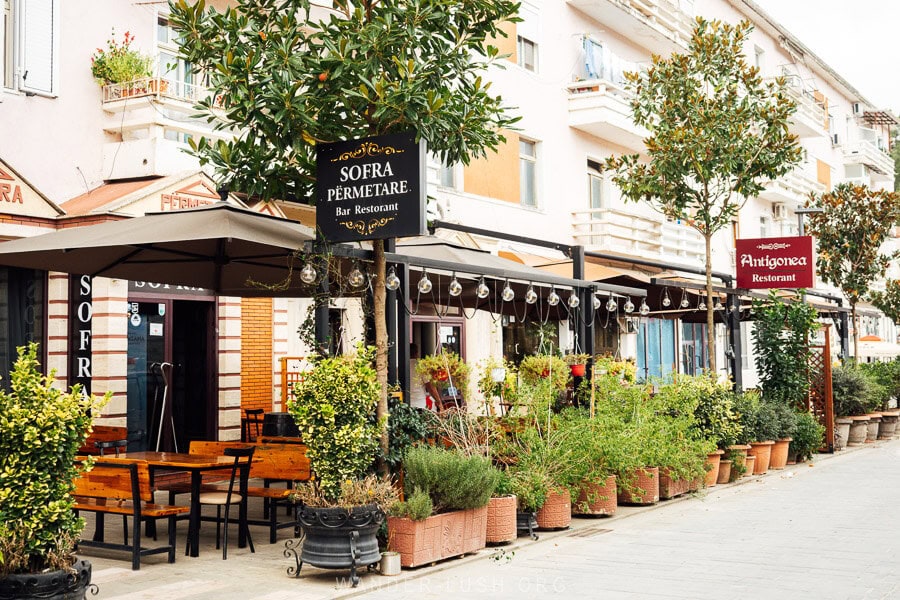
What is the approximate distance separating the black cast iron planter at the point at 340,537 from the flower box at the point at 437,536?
387 millimetres

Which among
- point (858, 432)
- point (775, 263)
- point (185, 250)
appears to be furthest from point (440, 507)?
point (858, 432)

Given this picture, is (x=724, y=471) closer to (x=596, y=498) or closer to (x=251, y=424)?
(x=596, y=498)

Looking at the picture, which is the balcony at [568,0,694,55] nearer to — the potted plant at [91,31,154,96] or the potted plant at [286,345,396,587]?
the potted plant at [91,31,154,96]

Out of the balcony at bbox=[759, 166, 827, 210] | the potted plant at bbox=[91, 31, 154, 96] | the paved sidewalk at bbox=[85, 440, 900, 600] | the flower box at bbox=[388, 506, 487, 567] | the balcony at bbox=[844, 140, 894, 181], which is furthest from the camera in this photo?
the balcony at bbox=[844, 140, 894, 181]

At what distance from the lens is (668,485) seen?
11.9m

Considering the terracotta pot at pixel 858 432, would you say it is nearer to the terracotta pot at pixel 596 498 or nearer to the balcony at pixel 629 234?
the balcony at pixel 629 234

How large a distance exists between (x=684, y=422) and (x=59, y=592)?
8.20 metres

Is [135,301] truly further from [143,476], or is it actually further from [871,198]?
[871,198]

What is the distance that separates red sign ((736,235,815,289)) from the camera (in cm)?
1767

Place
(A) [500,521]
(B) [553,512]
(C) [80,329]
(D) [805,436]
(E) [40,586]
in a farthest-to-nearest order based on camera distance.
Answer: (D) [805,436]
(C) [80,329]
(B) [553,512]
(A) [500,521]
(E) [40,586]

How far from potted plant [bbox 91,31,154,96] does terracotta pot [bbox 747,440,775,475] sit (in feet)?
32.2

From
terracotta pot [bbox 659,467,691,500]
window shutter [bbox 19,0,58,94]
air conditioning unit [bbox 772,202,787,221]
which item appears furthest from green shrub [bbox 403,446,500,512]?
air conditioning unit [bbox 772,202,787,221]

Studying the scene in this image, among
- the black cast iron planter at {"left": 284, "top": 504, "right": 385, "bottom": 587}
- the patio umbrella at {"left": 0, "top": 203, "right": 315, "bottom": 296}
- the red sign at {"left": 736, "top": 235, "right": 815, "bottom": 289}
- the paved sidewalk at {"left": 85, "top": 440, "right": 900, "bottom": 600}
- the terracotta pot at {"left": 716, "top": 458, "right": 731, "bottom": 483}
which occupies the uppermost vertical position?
the red sign at {"left": 736, "top": 235, "right": 815, "bottom": 289}

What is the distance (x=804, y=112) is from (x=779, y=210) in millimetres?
3427
